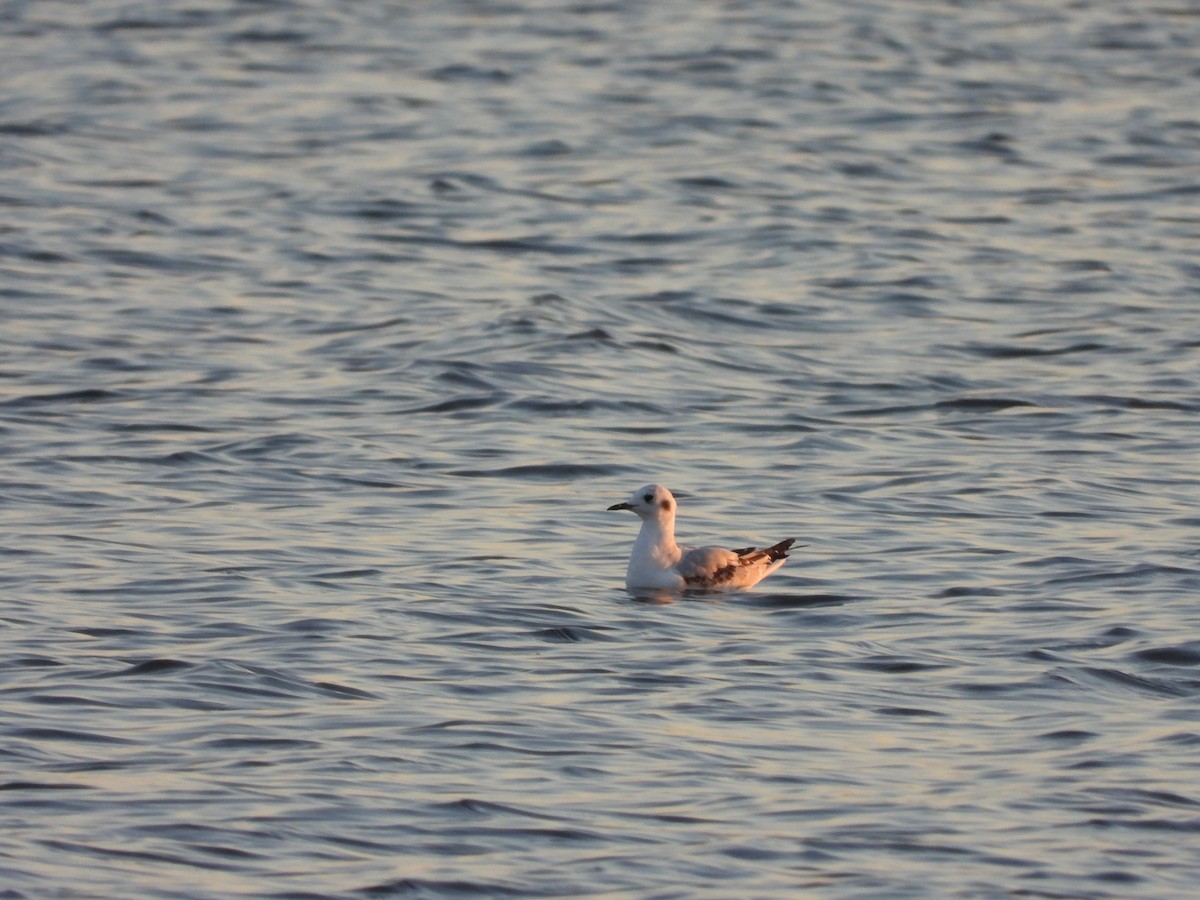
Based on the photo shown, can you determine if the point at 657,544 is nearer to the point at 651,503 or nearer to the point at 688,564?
the point at 688,564

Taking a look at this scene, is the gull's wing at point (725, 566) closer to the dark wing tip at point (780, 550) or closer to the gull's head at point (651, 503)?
the dark wing tip at point (780, 550)

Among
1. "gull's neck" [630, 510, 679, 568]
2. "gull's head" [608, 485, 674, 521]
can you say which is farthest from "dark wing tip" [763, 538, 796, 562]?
"gull's head" [608, 485, 674, 521]

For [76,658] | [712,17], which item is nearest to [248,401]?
[76,658]

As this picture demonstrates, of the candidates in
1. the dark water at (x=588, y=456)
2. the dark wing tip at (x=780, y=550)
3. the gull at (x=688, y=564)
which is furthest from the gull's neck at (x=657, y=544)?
the dark wing tip at (x=780, y=550)

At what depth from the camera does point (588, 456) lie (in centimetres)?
1595

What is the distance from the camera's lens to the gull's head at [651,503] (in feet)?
42.3

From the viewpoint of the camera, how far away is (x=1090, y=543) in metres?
13.6

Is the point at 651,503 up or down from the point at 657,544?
up

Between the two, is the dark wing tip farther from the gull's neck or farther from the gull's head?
the gull's head

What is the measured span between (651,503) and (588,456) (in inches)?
119

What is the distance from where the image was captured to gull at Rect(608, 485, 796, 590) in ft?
41.2

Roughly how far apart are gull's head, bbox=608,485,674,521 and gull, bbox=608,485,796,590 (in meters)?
0.05

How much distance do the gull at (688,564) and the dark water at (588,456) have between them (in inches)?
6.8

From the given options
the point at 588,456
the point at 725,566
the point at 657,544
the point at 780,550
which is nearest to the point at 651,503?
the point at 657,544
